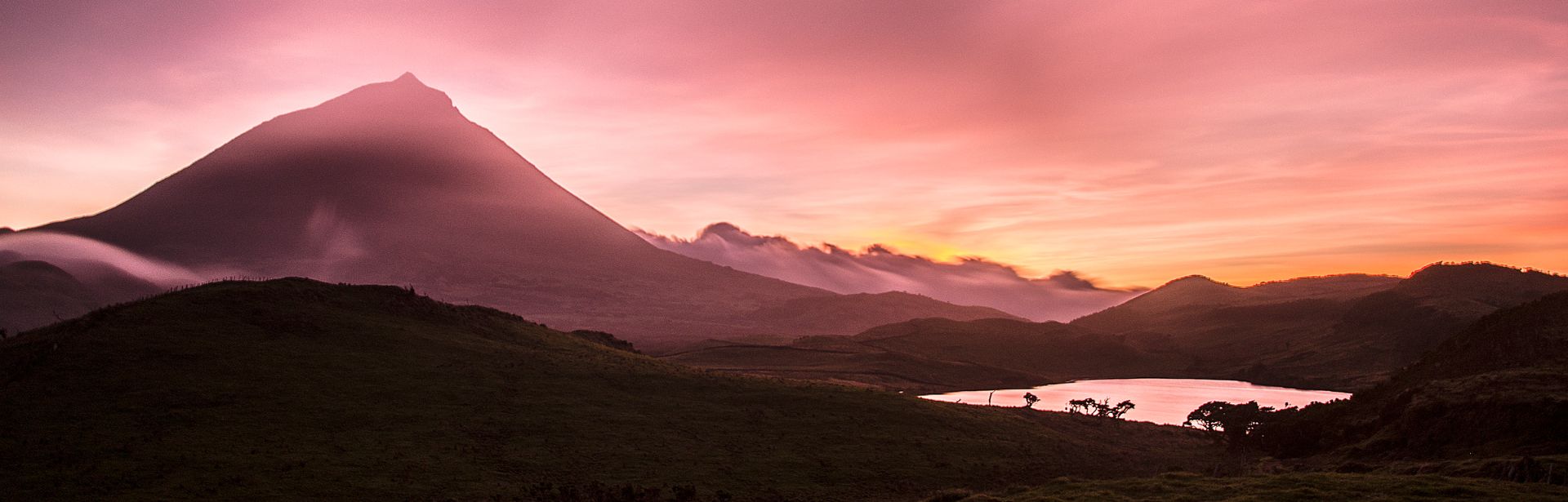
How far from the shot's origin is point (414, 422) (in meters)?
56.0

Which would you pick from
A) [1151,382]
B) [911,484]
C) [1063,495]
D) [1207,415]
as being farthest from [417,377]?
[1151,382]

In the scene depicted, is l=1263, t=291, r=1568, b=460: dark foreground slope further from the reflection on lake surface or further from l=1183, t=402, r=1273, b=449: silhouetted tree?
the reflection on lake surface

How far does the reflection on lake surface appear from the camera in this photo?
128 metres

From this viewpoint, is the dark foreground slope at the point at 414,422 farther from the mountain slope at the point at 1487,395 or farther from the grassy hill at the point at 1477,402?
the mountain slope at the point at 1487,395

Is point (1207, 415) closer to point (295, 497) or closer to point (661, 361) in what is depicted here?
point (661, 361)

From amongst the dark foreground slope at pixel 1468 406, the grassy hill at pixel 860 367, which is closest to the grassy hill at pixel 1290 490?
the dark foreground slope at pixel 1468 406

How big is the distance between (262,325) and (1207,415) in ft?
258

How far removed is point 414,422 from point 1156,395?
445ft

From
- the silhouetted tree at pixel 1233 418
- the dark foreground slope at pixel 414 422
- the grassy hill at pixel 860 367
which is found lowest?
the dark foreground slope at pixel 414 422

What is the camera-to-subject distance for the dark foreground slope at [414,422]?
151 ft

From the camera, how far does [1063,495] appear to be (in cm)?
3969

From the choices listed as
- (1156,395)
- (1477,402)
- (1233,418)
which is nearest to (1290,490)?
(1477,402)

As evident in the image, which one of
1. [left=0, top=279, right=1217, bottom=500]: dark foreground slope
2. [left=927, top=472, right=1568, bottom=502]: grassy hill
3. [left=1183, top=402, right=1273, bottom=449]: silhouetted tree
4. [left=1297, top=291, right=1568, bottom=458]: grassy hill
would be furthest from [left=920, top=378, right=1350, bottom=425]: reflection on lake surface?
[left=927, top=472, right=1568, bottom=502]: grassy hill

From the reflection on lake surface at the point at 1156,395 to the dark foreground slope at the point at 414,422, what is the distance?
47.5m
